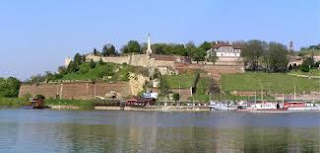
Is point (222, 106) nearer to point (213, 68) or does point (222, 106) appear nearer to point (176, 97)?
point (176, 97)

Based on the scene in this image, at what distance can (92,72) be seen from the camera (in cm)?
11700

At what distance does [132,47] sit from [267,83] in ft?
105

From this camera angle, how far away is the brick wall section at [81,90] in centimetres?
10855

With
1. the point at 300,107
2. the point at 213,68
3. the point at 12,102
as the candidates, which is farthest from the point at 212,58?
the point at 12,102

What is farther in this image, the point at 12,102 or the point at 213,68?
the point at 12,102

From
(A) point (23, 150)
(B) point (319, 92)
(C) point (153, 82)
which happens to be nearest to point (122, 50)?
(C) point (153, 82)

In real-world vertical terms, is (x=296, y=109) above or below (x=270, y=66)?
below

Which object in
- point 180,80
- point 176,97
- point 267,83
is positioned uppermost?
point 180,80

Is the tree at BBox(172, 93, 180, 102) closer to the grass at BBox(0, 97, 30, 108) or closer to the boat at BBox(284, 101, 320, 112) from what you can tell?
the boat at BBox(284, 101, 320, 112)

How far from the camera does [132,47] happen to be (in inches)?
5044

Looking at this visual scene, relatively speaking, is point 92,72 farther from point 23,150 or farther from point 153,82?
point 23,150

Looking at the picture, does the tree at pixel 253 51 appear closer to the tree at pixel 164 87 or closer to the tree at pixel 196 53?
the tree at pixel 196 53

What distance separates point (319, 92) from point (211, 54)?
28.7 metres

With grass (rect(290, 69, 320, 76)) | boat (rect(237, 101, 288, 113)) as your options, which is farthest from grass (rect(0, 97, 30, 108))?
grass (rect(290, 69, 320, 76))
